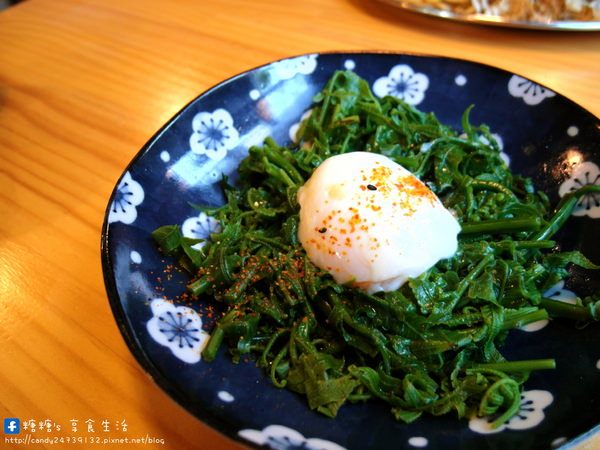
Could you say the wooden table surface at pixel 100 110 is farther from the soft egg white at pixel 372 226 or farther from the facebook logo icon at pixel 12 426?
the soft egg white at pixel 372 226

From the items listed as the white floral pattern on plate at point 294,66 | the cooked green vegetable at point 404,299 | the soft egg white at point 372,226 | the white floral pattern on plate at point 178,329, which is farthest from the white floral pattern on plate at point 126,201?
the white floral pattern on plate at point 294,66

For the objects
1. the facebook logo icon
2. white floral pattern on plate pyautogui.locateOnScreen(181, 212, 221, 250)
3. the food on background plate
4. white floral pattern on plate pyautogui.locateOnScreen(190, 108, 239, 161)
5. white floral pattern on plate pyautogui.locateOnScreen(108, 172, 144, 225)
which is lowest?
the facebook logo icon

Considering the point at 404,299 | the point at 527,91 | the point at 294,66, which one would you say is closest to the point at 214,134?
the point at 294,66

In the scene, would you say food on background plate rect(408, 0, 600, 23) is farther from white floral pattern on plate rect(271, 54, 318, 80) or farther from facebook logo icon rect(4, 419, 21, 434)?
facebook logo icon rect(4, 419, 21, 434)

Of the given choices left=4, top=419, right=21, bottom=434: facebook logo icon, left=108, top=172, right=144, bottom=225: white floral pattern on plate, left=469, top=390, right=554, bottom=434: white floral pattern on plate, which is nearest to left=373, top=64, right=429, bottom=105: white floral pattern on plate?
left=108, top=172, right=144, bottom=225: white floral pattern on plate

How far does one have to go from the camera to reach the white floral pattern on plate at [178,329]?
1.40m

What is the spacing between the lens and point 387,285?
163 cm

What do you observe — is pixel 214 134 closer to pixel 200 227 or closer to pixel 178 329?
pixel 200 227

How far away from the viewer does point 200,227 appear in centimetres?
198

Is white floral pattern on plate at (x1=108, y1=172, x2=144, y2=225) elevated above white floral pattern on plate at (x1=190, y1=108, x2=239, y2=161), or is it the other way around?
white floral pattern on plate at (x1=190, y1=108, x2=239, y2=161)

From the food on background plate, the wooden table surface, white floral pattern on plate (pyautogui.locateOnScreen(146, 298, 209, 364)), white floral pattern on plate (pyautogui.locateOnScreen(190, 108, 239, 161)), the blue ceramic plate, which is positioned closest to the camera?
the blue ceramic plate

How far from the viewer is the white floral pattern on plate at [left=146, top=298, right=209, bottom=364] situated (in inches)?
55.1

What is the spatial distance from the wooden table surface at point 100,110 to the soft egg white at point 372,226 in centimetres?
75

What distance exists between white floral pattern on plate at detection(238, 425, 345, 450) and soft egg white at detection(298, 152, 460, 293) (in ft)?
1.95
